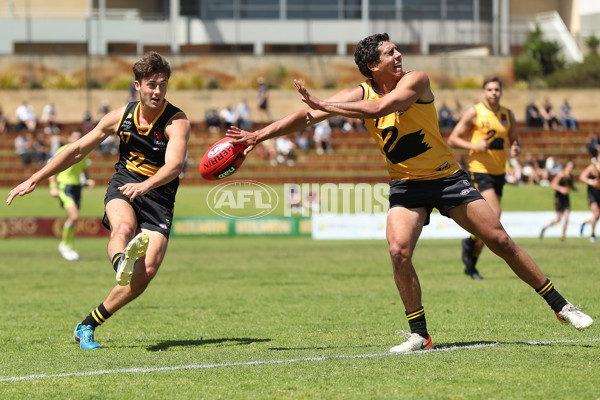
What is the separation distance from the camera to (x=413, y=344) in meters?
7.11

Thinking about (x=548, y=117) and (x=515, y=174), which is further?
(x=548, y=117)

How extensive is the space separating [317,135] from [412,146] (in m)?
30.8

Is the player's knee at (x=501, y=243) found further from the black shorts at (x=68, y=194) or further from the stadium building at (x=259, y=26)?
the stadium building at (x=259, y=26)

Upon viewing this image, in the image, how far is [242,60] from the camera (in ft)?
145

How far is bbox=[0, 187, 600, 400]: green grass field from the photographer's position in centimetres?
583

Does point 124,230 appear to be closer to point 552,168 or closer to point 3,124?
point 552,168

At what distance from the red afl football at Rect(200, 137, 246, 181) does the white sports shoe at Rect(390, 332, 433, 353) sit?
2.04 metres

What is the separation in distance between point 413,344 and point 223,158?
7.28ft

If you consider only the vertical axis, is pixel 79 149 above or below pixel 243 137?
below

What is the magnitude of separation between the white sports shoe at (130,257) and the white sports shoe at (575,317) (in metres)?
3.44

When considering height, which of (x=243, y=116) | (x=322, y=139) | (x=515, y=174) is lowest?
(x=515, y=174)

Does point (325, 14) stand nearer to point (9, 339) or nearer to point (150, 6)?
point (150, 6)

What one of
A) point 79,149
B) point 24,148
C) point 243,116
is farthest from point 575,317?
point 243,116

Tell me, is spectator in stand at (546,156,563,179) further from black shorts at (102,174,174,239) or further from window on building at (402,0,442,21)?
black shorts at (102,174,174,239)
